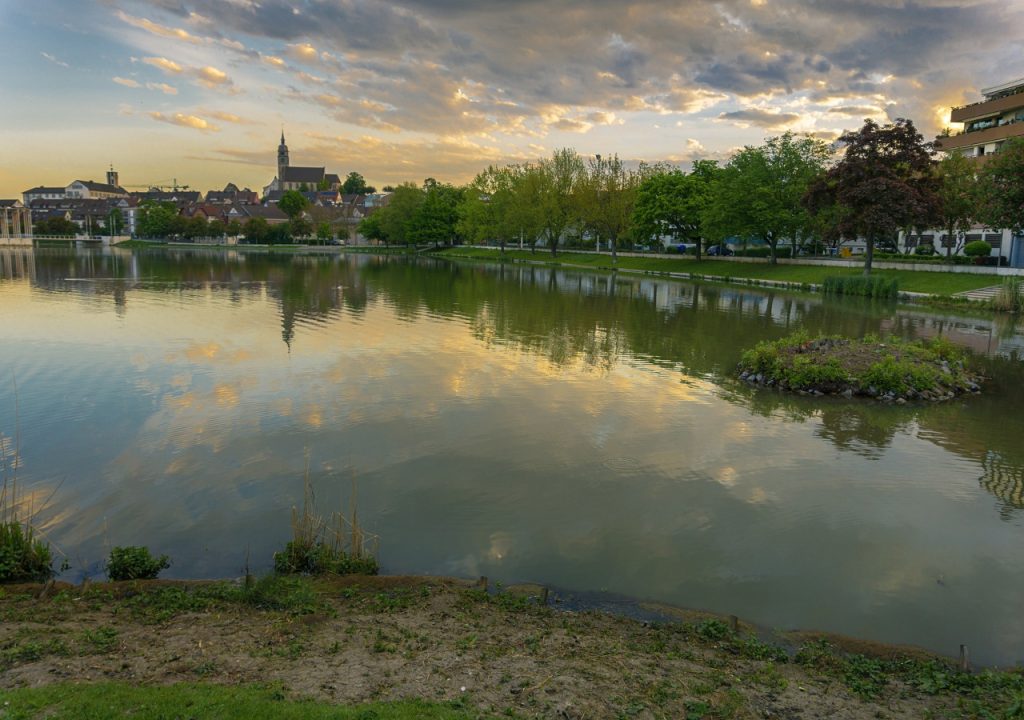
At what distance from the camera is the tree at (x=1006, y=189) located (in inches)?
1923

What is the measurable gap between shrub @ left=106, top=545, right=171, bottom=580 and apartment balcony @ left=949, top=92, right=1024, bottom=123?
92.9 m

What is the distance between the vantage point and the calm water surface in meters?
9.61

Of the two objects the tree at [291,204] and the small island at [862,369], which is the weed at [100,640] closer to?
the small island at [862,369]

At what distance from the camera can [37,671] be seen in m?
6.17

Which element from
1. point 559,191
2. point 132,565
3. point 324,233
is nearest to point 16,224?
point 324,233

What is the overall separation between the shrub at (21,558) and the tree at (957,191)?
65.8 metres

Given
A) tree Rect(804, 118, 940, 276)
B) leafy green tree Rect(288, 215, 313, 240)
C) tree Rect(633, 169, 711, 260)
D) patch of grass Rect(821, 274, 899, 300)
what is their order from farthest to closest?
leafy green tree Rect(288, 215, 313, 240)
tree Rect(633, 169, 711, 260)
tree Rect(804, 118, 940, 276)
patch of grass Rect(821, 274, 899, 300)

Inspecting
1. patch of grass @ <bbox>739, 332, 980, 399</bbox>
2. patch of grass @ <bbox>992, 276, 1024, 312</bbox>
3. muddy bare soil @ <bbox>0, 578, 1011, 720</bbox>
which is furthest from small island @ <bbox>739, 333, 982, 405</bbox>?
patch of grass @ <bbox>992, 276, 1024, 312</bbox>

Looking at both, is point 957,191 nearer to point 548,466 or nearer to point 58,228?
point 548,466

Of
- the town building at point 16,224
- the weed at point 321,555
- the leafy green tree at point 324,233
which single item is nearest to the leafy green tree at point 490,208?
the leafy green tree at point 324,233

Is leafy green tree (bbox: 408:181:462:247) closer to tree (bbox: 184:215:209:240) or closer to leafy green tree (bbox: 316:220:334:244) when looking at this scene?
leafy green tree (bbox: 316:220:334:244)

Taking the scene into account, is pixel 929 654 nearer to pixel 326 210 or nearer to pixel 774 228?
pixel 774 228

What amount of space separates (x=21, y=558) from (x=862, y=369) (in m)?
21.5

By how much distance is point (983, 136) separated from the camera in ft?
256
